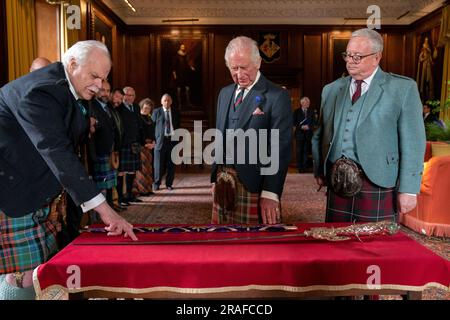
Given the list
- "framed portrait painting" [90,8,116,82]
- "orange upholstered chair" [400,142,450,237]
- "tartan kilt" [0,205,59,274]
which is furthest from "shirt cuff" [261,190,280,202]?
"framed portrait painting" [90,8,116,82]

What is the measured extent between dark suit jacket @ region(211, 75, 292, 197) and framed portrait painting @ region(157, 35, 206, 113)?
40.4ft

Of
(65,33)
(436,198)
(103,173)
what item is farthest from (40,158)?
(65,33)

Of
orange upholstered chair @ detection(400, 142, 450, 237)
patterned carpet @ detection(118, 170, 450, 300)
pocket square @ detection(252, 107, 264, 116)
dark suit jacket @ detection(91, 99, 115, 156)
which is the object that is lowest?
patterned carpet @ detection(118, 170, 450, 300)

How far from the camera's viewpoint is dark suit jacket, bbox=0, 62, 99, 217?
71.2 inches

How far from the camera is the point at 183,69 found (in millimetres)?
14961

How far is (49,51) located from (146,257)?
7847 millimetres

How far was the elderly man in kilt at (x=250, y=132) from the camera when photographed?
269 centimetres

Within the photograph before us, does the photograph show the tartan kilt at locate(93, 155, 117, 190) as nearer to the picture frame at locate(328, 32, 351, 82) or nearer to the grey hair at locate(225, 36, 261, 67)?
the grey hair at locate(225, 36, 261, 67)

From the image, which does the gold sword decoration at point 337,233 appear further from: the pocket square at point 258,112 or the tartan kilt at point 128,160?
the tartan kilt at point 128,160

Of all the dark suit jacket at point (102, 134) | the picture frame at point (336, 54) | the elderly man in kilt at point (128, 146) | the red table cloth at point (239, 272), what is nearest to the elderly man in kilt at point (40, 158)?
the red table cloth at point (239, 272)

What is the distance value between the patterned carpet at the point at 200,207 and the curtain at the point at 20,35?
9.35 ft

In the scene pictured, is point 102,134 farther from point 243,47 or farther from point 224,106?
point 243,47

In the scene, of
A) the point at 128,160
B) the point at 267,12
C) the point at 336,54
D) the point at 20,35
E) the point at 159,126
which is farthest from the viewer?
the point at 336,54

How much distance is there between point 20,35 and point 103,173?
3133 millimetres
